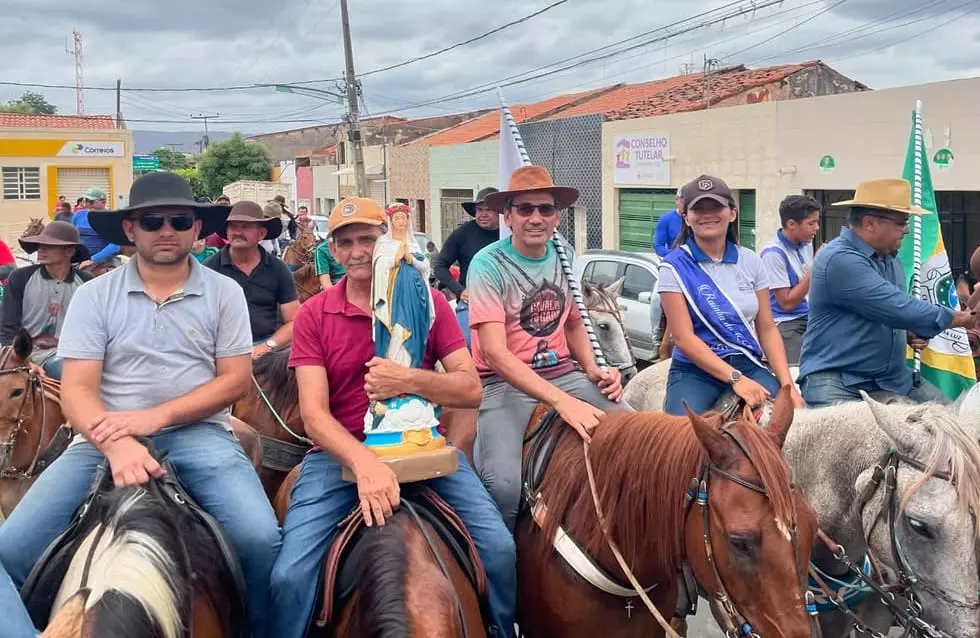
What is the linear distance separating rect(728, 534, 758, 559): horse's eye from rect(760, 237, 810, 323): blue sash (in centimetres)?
449

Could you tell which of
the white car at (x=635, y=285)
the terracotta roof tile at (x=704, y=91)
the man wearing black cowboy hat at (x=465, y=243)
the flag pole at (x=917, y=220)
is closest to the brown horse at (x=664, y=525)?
the flag pole at (x=917, y=220)

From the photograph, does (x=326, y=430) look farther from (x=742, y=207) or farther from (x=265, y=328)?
(x=742, y=207)

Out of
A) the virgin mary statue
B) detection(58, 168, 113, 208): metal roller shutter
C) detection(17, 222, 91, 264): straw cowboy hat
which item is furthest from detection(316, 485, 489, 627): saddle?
detection(58, 168, 113, 208): metal roller shutter

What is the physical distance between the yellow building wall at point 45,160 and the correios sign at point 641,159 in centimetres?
2580

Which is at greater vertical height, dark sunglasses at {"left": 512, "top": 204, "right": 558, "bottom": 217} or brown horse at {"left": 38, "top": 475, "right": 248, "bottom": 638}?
dark sunglasses at {"left": 512, "top": 204, "right": 558, "bottom": 217}

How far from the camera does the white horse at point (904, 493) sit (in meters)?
3.25

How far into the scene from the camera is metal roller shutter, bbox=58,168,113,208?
132ft

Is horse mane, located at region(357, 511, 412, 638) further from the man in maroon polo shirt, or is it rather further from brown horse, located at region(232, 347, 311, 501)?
brown horse, located at region(232, 347, 311, 501)

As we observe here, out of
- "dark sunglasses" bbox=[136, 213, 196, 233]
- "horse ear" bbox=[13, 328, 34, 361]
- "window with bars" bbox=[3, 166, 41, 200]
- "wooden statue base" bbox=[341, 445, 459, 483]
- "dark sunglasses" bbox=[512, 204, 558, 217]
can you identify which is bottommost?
"wooden statue base" bbox=[341, 445, 459, 483]

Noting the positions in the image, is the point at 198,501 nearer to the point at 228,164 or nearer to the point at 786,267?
the point at 786,267

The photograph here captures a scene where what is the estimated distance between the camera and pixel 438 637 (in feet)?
8.95

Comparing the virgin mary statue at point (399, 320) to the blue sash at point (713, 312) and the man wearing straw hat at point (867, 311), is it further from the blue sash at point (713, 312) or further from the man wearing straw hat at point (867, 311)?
the man wearing straw hat at point (867, 311)

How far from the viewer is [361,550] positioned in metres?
3.01

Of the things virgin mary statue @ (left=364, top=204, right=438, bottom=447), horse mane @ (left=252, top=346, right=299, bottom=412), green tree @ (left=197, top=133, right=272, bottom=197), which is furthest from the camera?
green tree @ (left=197, top=133, right=272, bottom=197)
